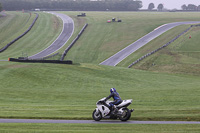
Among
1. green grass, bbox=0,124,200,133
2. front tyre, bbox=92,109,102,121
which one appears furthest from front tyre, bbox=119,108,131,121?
front tyre, bbox=92,109,102,121

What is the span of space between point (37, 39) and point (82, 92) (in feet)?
249

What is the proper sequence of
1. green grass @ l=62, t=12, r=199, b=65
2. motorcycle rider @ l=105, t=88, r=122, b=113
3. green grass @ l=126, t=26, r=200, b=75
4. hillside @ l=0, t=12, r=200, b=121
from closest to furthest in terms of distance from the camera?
motorcycle rider @ l=105, t=88, r=122, b=113, hillside @ l=0, t=12, r=200, b=121, green grass @ l=126, t=26, r=200, b=75, green grass @ l=62, t=12, r=199, b=65

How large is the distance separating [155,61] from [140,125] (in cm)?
5888

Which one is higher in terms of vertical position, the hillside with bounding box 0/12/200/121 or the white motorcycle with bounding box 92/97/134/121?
the white motorcycle with bounding box 92/97/134/121

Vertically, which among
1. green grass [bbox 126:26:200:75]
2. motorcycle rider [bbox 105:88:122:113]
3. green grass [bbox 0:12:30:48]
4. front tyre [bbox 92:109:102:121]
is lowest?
green grass [bbox 126:26:200:75]

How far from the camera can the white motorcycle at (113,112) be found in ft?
66.9

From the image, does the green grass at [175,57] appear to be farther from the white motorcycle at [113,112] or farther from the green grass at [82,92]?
the white motorcycle at [113,112]

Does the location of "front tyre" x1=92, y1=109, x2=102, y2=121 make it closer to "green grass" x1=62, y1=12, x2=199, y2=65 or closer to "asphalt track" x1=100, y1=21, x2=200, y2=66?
"asphalt track" x1=100, y1=21, x2=200, y2=66

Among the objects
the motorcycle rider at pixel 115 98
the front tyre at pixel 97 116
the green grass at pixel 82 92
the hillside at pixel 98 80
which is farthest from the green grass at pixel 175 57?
the front tyre at pixel 97 116

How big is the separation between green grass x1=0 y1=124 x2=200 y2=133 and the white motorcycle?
1399 mm

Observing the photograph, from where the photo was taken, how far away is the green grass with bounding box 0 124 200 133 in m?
17.4

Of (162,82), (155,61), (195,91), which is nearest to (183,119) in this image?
(195,91)

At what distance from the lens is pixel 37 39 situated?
109375mm

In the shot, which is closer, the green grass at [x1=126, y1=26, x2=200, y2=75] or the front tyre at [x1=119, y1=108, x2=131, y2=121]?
the front tyre at [x1=119, y1=108, x2=131, y2=121]
